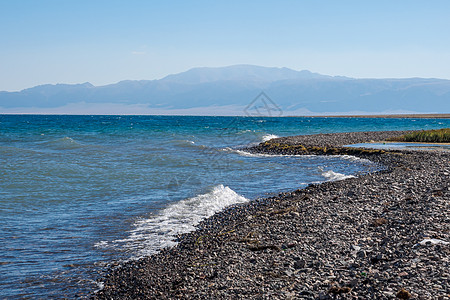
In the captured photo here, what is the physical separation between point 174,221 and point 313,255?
7.04m

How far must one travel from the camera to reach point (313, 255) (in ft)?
30.8

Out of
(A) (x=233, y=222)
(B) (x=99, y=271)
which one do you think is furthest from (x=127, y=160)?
(B) (x=99, y=271)

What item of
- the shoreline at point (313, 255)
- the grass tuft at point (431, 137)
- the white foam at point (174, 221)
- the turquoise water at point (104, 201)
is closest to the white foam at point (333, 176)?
the turquoise water at point (104, 201)

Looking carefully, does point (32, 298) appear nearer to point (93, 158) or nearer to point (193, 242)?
point (193, 242)

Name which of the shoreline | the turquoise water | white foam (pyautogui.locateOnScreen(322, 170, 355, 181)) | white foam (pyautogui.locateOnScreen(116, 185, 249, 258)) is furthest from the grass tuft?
white foam (pyautogui.locateOnScreen(116, 185, 249, 258))

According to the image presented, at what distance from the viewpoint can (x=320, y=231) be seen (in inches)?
441

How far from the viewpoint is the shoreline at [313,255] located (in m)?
7.51

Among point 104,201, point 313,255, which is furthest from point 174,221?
point 313,255

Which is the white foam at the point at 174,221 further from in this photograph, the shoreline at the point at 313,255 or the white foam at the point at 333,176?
the white foam at the point at 333,176

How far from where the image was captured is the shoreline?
751 cm

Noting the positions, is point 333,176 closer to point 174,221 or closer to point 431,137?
point 174,221

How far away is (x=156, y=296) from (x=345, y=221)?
240 inches

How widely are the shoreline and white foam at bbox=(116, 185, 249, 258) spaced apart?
644 mm

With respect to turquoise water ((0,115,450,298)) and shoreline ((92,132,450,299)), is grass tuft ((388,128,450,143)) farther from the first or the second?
shoreline ((92,132,450,299))
